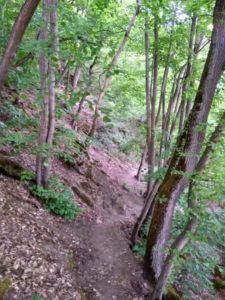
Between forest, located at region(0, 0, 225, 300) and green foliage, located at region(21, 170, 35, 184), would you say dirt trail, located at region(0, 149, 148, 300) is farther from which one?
green foliage, located at region(21, 170, 35, 184)

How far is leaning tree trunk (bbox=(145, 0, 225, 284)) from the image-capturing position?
5840 mm

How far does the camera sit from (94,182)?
10.1 metres

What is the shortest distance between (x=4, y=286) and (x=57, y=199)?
9.80 ft

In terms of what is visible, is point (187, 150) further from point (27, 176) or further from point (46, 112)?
point (27, 176)

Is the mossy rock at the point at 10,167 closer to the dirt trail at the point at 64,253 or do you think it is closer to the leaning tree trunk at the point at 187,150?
the dirt trail at the point at 64,253

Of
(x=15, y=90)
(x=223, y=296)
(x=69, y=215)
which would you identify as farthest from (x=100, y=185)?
(x=223, y=296)

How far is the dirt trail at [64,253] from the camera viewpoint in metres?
4.34

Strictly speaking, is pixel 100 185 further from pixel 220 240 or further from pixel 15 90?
pixel 220 240

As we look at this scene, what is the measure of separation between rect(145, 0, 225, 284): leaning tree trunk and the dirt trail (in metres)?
0.66

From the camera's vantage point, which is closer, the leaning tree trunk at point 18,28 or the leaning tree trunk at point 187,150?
the leaning tree trunk at point 18,28

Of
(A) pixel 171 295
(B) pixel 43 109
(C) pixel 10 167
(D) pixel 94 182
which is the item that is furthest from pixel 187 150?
(D) pixel 94 182

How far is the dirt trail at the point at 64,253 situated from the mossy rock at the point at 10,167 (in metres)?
0.20

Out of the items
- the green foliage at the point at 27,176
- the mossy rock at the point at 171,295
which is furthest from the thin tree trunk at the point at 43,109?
the mossy rock at the point at 171,295

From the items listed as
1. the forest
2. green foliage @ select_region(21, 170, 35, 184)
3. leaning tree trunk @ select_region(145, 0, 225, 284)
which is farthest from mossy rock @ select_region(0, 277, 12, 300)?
leaning tree trunk @ select_region(145, 0, 225, 284)
